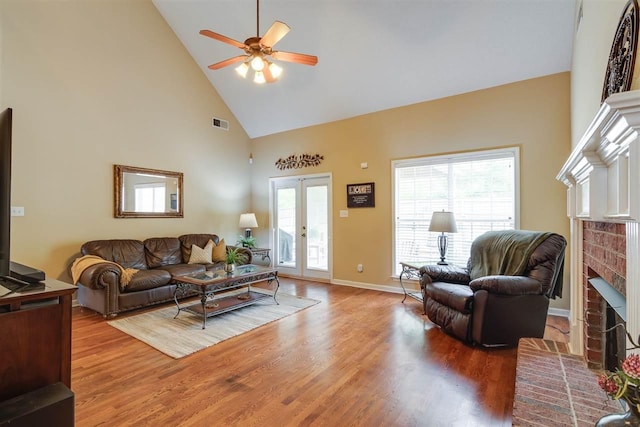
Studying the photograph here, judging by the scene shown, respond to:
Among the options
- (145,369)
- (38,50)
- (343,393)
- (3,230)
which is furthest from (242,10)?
(343,393)

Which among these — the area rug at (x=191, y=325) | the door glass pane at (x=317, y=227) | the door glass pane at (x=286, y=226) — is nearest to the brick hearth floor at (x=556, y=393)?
the area rug at (x=191, y=325)

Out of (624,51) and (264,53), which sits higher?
(264,53)

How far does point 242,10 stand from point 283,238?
3.98 meters

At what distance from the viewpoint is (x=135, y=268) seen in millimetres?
4602

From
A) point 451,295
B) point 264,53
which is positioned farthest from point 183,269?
point 451,295

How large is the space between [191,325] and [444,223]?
10.6 feet

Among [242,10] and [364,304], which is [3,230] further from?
[242,10]

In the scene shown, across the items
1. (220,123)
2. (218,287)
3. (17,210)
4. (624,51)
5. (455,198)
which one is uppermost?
(220,123)

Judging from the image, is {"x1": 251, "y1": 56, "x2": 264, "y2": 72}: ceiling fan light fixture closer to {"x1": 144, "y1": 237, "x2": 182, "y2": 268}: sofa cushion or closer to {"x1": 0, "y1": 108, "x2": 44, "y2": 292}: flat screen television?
{"x1": 0, "y1": 108, "x2": 44, "y2": 292}: flat screen television

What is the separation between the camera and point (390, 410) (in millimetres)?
2025

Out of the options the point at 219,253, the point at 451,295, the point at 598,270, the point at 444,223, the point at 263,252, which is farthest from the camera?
the point at 263,252

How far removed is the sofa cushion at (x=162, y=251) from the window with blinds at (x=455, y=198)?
3.53 metres

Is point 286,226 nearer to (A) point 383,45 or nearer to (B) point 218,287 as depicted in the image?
(B) point 218,287

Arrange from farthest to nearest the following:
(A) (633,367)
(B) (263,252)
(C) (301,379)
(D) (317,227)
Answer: (B) (263,252), (D) (317,227), (C) (301,379), (A) (633,367)
